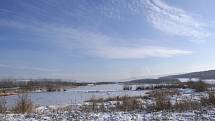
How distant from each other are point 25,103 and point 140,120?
647 centimetres

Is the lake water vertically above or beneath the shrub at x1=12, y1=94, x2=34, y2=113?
beneath

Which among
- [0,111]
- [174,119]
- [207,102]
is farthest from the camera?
[207,102]

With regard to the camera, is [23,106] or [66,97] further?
[66,97]

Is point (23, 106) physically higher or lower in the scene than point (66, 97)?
higher

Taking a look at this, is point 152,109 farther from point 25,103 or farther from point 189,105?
point 25,103

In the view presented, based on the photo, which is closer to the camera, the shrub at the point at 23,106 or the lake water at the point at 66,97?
the shrub at the point at 23,106

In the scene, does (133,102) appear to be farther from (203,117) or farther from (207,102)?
(203,117)

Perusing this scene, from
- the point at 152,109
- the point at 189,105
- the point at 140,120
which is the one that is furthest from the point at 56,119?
the point at 189,105

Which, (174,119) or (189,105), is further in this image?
(189,105)

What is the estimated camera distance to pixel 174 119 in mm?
10555

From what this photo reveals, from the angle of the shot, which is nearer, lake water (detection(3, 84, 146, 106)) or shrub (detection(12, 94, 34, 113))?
shrub (detection(12, 94, 34, 113))

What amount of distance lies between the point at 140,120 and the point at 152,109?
373cm

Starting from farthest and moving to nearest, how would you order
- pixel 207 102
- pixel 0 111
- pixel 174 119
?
pixel 207 102 → pixel 0 111 → pixel 174 119

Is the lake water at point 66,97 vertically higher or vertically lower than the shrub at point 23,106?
lower
